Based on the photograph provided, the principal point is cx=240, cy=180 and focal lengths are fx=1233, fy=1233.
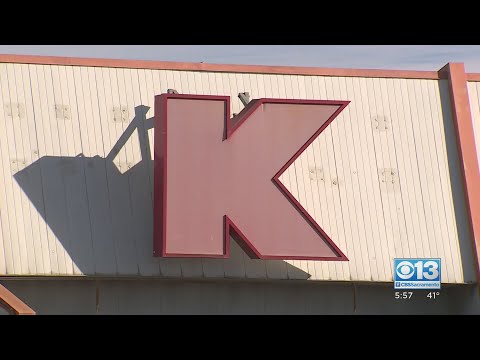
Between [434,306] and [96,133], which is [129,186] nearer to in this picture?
[96,133]

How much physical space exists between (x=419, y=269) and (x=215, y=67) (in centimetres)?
670

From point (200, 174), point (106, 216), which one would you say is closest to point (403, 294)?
point (200, 174)

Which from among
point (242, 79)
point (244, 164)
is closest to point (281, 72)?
point (242, 79)

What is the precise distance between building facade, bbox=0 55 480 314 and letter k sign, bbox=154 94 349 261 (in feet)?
3.04

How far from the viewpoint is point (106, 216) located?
27391 mm

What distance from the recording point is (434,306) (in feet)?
95.1

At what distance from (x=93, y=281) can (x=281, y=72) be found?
261 inches
